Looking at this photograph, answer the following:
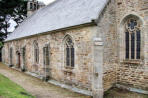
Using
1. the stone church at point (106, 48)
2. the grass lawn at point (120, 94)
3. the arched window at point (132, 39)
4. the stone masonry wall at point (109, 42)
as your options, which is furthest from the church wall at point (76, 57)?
the arched window at point (132, 39)

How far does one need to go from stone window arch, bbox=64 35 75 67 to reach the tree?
87.7ft

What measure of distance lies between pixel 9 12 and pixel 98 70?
31.1 meters

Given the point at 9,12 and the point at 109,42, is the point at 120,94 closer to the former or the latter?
the point at 109,42

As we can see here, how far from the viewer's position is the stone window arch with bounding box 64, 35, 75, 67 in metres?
11.0

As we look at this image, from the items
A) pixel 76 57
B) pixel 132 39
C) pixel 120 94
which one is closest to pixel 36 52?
pixel 76 57

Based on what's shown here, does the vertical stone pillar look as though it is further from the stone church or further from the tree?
the tree

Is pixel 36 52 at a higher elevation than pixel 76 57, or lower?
higher

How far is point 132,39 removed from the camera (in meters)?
9.48

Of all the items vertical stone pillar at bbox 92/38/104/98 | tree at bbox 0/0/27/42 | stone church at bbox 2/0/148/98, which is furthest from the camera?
tree at bbox 0/0/27/42

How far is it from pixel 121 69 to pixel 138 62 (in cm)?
130

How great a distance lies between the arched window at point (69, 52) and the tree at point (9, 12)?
1056 inches

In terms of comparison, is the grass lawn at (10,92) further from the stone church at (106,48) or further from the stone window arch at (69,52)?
the stone window arch at (69,52)

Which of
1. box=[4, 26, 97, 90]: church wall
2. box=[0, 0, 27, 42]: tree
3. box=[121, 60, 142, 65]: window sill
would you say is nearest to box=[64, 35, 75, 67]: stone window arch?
box=[4, 26, 97, 90]: church wall

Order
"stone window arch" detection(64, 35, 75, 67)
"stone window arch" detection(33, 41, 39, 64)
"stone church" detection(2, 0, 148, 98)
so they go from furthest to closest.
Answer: "stone window arch" detection(33, 41, 39, 64), "stone window arch" detection(64, 35, 75, 67), "stone church" detection(2, 0, 148, 98)
